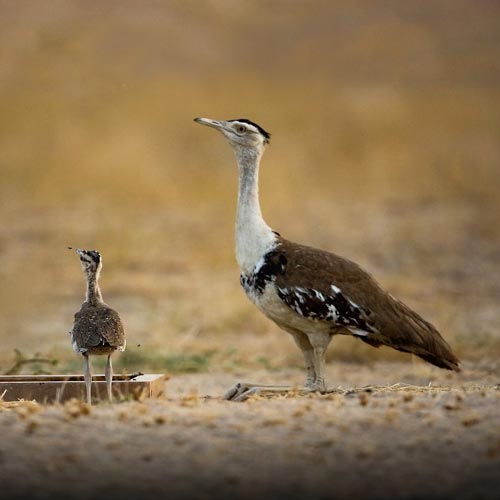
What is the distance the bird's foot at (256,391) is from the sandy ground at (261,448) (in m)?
0.40

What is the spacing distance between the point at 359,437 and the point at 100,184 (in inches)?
660

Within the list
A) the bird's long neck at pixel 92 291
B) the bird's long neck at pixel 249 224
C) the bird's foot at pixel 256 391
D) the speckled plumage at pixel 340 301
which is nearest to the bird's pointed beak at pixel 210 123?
the bird's long neck at pixel 249 224

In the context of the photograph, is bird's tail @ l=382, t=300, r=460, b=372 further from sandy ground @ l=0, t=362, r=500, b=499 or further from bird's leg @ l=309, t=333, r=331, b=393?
sandy ground @ l=0, t=362, r=500, b=499

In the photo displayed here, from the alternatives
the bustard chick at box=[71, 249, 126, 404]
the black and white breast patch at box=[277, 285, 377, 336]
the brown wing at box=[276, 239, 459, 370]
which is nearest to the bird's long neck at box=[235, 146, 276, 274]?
the brown wing at box=[276, 239, 459, 370]

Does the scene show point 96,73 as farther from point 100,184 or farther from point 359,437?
point 359,437

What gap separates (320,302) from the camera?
677 centimetres

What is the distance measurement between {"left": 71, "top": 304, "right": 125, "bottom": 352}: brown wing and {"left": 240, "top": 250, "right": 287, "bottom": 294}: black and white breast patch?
958mm

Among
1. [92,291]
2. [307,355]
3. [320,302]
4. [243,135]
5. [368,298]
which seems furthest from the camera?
[243,135]

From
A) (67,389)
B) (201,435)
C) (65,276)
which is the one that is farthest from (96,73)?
(201,435)

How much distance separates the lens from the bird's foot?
21.1 ft

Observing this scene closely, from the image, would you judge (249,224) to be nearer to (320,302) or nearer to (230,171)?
(320,302)

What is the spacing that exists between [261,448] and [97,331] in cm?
162

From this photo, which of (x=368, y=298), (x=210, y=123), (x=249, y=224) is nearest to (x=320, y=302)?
(x=368, y=298)

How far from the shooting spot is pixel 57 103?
23484 millimetres
